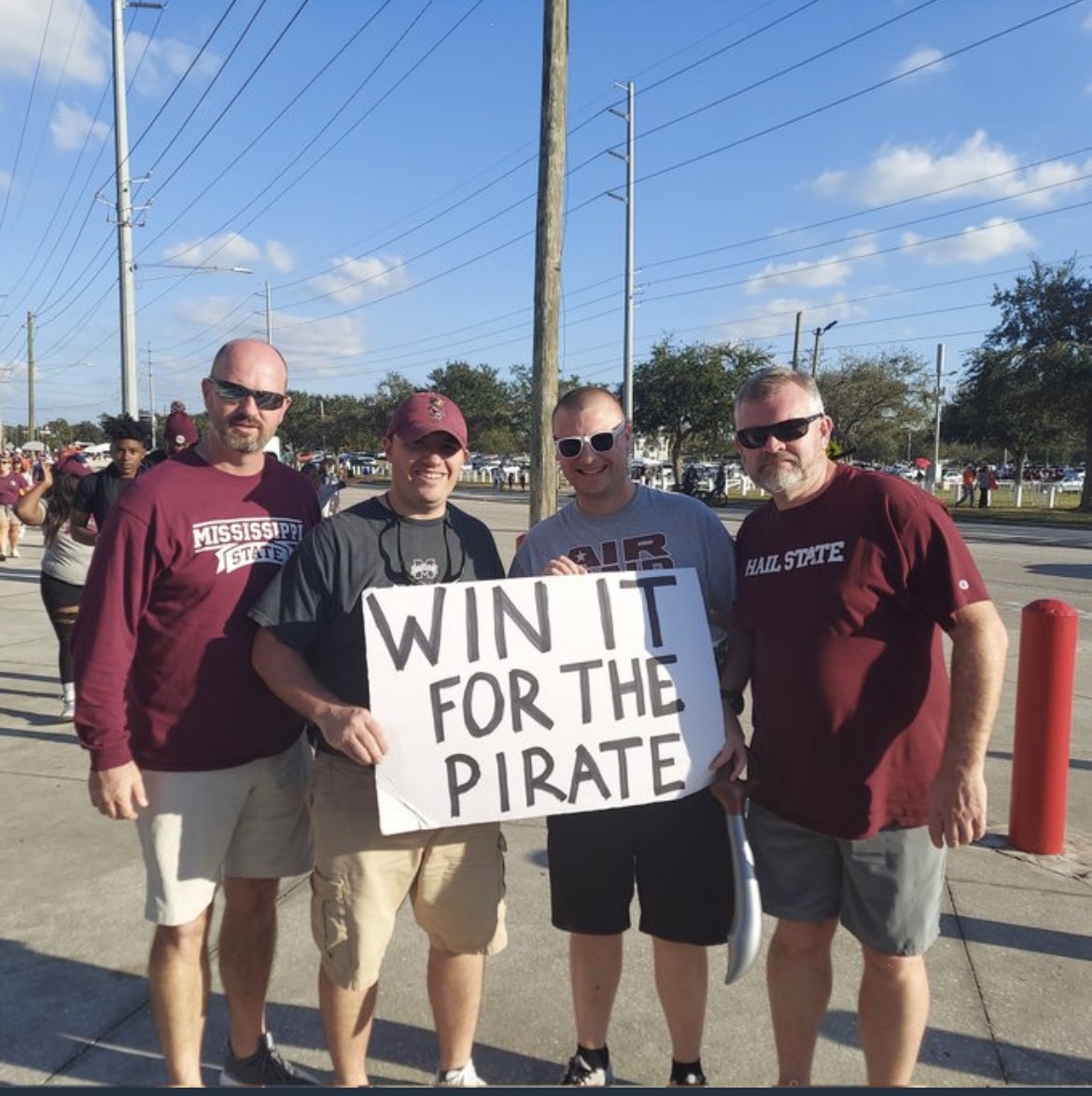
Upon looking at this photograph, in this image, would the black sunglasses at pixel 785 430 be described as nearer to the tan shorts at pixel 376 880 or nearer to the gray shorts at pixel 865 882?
the gray shorts at pixel 865 882

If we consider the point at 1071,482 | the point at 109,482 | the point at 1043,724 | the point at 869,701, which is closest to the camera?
the point at 869,701

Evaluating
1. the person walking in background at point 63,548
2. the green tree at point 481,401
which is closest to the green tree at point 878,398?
the green tree at point 481,401

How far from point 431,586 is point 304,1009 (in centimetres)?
163

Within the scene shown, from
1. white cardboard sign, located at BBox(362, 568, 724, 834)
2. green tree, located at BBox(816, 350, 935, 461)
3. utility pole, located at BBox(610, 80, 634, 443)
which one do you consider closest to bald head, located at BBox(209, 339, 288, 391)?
white cardboard sign, located at BBox(362, 568, 724, 834)

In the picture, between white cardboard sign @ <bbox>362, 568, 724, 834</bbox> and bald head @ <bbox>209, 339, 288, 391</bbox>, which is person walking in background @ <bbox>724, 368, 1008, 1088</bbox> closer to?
white cardboard sign @ <bbox>362, 568, 724, 834</bbox>

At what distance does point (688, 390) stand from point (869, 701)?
39015mm

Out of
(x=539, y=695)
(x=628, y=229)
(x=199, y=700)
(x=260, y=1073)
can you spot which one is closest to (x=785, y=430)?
(x=539, y=695)

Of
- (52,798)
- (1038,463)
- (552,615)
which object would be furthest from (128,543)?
(1038,463)

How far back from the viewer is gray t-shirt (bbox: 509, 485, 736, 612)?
271cm

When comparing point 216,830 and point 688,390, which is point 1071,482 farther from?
point 216,830

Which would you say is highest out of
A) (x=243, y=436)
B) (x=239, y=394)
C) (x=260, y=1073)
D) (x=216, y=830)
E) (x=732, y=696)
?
(x=239, y=394)

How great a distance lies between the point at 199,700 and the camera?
8.09 feet

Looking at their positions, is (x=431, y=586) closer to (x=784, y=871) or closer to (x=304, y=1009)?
(x=784, y=871)

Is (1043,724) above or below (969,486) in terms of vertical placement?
below
